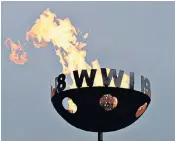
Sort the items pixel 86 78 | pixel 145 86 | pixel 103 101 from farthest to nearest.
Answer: pixel 145 86, pixel 86 78, pixel 103 101

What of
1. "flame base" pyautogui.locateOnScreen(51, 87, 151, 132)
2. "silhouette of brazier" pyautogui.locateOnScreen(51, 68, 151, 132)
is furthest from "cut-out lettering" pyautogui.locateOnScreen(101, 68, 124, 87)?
"flame base" pyautogui.locateOnScreen(51, 87, 151, 132)

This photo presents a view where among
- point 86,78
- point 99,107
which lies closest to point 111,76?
point 86,78

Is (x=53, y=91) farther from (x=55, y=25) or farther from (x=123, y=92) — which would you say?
(x=55, y=25)

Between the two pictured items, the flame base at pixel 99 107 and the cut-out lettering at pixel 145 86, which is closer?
the flame base at pixel 99 107

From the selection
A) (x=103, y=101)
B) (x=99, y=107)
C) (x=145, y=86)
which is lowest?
(x=99, y=107)

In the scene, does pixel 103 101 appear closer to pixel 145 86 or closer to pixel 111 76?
pixel 111 76

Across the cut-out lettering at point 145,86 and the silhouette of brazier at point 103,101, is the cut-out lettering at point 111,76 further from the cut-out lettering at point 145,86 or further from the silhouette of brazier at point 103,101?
the cut-out lettering at point 145,86

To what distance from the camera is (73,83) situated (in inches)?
515

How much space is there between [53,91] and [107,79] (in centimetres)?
142

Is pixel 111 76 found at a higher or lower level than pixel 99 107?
higher

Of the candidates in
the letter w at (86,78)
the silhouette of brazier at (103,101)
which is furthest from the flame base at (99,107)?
the letter w at (86,78)

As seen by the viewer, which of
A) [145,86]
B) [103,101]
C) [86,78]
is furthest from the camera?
[145,86]

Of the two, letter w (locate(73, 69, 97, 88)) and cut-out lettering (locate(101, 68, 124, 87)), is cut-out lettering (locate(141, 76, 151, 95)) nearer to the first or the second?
cut-out lettering (locate(101, 68, 124, 87))

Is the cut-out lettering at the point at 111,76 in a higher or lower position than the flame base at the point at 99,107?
higher
